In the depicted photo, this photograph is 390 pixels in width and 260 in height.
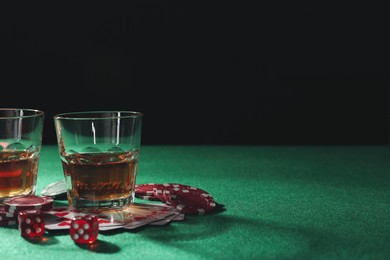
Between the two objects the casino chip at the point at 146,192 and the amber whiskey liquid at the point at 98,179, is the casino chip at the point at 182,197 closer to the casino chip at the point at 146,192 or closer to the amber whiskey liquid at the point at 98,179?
the casino chip at the point at 146,192

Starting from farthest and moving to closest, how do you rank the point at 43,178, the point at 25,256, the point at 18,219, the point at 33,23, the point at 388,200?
the point at 33,23
the point at 43,178
the point at 388,200
the point at 18,219
the point at 25,256

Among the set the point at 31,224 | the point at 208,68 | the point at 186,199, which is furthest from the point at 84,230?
the point at 208,68

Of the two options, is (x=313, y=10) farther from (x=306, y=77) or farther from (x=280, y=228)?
(x=280, y=228)

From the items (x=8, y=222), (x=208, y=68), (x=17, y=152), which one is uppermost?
(x=208, y=68)

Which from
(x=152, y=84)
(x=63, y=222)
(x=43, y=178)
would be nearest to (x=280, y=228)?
(x=63, y=222)

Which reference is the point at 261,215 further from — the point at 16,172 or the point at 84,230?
the point at 16,172
